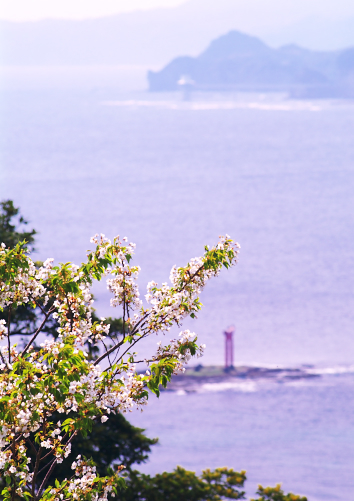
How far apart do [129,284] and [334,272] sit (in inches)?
3411

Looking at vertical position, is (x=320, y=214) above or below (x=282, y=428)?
above

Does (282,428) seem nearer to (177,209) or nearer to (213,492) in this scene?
(213,492)

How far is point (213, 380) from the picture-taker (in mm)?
45531

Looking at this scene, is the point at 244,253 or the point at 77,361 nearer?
the point at 77,361

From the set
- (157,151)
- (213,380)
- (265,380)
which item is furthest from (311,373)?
(157,151)

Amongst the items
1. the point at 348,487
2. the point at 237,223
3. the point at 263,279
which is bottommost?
the point at 348,487

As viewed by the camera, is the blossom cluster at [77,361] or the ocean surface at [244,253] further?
the ocean surface at [244,253]

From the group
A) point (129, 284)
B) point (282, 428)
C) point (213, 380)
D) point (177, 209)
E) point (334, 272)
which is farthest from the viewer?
point (177, 209)

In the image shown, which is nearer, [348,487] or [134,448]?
[134,448]

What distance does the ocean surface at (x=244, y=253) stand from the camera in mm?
37594

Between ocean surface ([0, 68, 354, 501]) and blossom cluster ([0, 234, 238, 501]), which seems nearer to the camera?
blossom cluster ([0, 234, 238, 501])

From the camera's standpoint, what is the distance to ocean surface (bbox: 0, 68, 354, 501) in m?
37.6

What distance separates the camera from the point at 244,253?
313 ft

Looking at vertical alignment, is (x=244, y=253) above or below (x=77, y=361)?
above
